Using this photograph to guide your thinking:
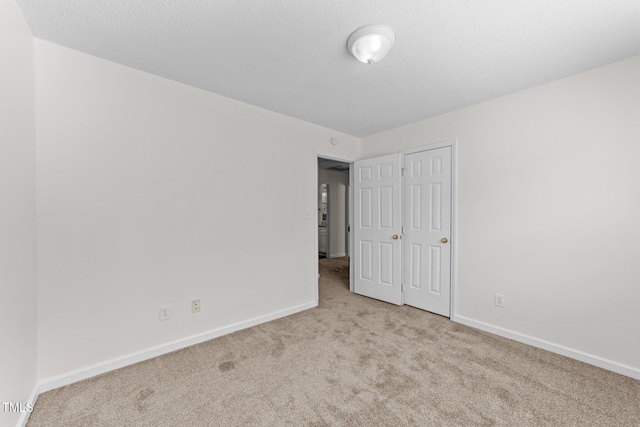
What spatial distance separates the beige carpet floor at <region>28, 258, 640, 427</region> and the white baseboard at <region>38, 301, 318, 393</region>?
0.06 meters

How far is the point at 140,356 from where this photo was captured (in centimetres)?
216

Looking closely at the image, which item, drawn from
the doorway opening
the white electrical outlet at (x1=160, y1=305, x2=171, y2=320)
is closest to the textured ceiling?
the white electrical outlet at (x1=160, y1=305, x2=171, y2=320)

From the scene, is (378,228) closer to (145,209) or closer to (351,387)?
(351,387)

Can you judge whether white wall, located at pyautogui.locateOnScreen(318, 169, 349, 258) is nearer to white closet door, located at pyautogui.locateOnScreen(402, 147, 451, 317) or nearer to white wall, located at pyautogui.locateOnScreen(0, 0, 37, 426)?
white closet door, located at pyautogui.locateOnScreen(402, 147, 451, 317)

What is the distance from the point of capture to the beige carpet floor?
5.16 ft

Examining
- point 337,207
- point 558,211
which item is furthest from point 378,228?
point 337,207

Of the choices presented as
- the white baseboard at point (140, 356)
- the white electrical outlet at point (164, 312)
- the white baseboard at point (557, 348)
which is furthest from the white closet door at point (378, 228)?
the white electrical outlet at point (164, 312)

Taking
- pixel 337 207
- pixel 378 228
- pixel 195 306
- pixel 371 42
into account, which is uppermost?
pixel 371 42

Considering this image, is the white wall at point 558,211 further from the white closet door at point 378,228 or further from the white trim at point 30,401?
the white trim at point 30,401

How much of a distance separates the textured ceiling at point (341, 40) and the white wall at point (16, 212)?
0.95 ft

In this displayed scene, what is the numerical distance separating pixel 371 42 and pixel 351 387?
230 centimetres

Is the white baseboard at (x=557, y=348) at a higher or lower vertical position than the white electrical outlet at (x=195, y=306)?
lower

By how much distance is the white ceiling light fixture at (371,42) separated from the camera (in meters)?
1.64

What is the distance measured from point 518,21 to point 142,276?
3184 mm
